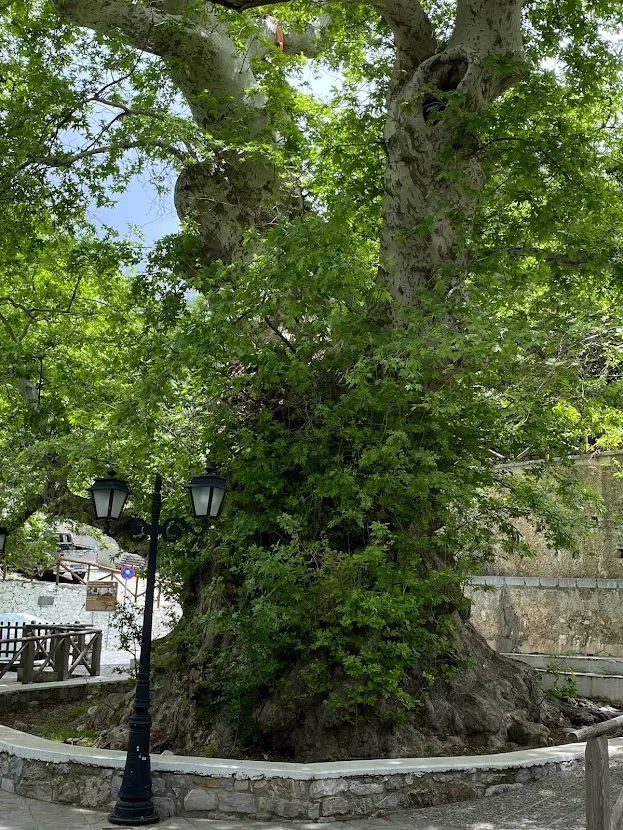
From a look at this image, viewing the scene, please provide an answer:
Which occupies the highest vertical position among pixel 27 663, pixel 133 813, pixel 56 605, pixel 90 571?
pixel 90 571

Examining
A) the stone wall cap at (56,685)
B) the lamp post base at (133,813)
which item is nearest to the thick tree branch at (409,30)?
the lamp post base at (133,813)

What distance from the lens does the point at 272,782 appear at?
6.54m

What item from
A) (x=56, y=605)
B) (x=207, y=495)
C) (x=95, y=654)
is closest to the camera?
(x=207, y=495)

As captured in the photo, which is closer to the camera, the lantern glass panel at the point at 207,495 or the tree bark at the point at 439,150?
the lantern glass panel at the point at 207,495

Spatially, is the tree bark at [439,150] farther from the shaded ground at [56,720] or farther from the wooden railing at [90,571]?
the wooden railing at [90,571]

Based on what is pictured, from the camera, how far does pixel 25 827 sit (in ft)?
20.2

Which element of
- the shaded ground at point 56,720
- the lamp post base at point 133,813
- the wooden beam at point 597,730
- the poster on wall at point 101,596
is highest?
the poster on wall at point 101,596

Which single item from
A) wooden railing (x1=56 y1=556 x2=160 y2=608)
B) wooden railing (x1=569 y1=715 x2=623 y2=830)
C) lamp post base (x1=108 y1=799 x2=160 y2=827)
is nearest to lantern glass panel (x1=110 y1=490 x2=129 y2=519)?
lamp post base (x1=108 y1=799 x2=160 y2=827)

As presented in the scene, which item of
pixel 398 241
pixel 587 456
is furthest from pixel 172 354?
pixel 587 456

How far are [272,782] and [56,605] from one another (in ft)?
69.4

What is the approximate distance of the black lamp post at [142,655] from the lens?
6.43 meters

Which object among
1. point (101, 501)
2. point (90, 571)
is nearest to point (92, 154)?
point (101, 501)

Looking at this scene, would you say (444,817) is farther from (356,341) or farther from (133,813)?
(356,341)

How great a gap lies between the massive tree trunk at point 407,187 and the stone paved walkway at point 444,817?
122cm
